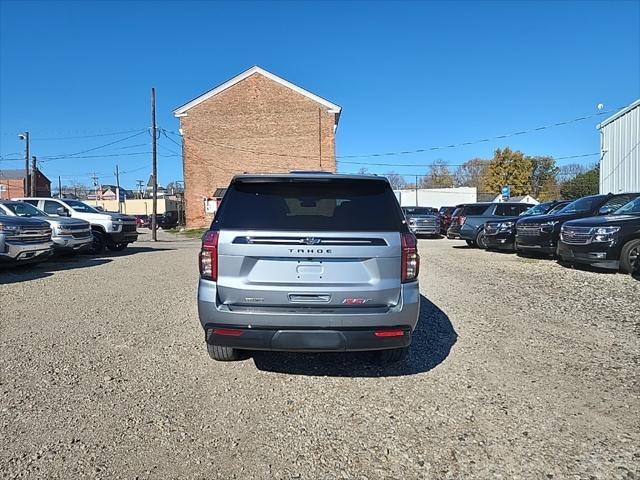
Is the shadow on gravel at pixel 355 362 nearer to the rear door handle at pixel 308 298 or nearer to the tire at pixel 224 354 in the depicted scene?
the tire at pixel 224 354

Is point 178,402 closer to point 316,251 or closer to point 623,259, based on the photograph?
point 316,251

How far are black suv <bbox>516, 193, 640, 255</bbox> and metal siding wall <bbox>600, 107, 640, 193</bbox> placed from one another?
12039 mm

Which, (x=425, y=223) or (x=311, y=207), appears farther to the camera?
(x=425, y=223)

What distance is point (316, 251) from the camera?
3650 millimetres

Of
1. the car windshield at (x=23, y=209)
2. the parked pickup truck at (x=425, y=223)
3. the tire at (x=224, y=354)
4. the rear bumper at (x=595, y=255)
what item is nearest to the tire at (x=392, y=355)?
the tire at (x=224, y=354)

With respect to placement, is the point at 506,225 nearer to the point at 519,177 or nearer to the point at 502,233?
the point at 502,233

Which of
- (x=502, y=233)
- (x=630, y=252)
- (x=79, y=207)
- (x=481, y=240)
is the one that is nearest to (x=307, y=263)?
(x=630, y=252)

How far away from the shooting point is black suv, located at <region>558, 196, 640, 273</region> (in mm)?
9141

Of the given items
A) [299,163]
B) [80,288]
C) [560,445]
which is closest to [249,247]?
[560,445]

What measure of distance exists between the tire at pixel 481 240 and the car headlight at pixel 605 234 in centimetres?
543

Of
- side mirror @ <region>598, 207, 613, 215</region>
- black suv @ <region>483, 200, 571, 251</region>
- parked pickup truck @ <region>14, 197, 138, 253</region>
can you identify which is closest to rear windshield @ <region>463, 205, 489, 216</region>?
black suv @ <region>483, 200, 571, 251</region>

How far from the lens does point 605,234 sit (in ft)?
30.5

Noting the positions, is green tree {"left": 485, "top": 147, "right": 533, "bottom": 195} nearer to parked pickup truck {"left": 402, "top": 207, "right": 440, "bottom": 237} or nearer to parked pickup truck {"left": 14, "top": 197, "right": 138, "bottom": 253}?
parked pickup truck {"left": 402, "top": 207, "right": 440, "bottom": 237}

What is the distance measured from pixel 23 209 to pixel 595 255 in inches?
567
